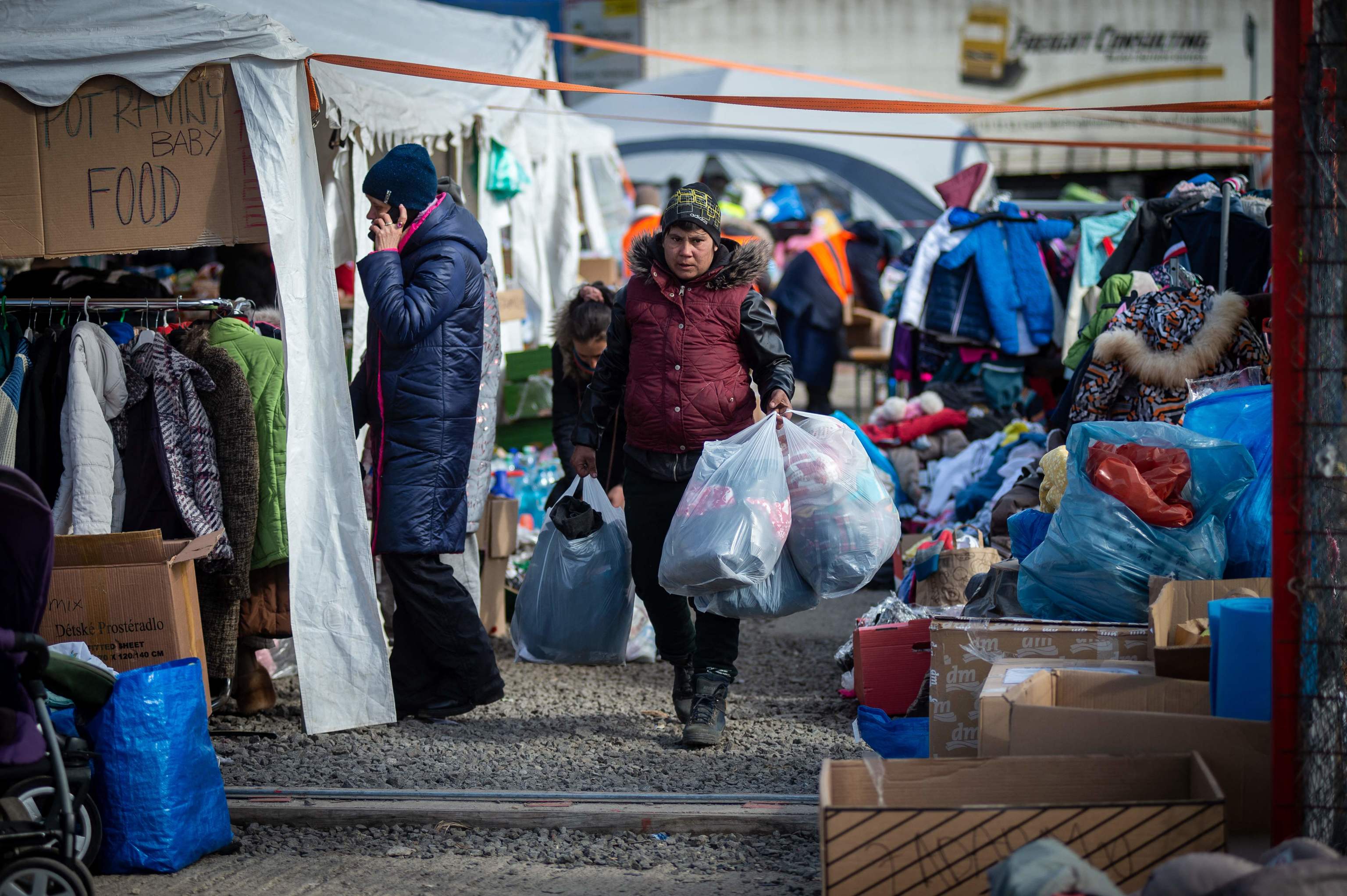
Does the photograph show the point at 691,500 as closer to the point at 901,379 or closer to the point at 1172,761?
the point at 1172,761

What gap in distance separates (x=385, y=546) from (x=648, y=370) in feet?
→ 3.73

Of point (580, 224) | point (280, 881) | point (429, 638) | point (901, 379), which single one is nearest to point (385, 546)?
point (429, 638)

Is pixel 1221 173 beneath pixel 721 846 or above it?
above

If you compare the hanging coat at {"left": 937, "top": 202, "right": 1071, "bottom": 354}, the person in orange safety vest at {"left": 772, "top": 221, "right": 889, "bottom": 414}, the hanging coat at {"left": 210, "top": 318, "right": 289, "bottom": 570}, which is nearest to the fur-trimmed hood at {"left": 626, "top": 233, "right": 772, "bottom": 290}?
the hanging coat at {"left": 210, "top": 318, "right": 289, "bottom": 570}

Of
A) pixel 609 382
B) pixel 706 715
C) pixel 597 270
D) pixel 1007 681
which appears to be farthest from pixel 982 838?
pixel 597 270

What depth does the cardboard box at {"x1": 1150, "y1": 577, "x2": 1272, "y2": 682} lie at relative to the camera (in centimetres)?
305

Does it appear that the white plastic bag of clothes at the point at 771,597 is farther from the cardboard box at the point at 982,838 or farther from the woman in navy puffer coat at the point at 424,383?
the cardboard box at the point at 982,838

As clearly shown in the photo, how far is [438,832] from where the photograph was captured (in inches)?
145

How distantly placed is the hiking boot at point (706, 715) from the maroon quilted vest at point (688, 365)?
2.60ft

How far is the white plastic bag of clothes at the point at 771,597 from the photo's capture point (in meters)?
3.98

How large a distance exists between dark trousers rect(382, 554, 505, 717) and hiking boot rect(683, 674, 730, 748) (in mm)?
867

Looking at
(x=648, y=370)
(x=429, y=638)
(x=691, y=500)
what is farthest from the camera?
(x=429, y=638)

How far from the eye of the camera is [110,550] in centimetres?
398

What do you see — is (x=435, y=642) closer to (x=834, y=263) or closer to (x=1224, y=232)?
(x=1224, y=232)
